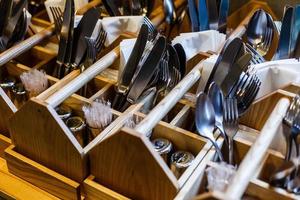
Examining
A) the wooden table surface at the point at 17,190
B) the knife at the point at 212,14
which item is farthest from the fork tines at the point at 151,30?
the wooden table surface at the point at 17,190

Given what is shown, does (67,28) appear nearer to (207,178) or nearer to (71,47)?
(71,47)

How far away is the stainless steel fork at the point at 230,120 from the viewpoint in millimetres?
643

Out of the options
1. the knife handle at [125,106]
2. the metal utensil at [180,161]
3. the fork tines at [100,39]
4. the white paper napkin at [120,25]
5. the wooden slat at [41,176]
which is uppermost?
the white paper napkin at [120,25]

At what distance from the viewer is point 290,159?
23.6 inches

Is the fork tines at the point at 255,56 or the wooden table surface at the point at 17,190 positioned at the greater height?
the fork tines at the point at 255,56

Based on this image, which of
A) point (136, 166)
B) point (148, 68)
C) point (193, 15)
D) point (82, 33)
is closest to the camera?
point (136, 166)

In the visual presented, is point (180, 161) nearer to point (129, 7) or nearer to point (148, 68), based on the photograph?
point (148, 68)

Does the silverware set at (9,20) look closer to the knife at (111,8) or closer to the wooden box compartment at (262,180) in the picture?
the knife at (111,8)

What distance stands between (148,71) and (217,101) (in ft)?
0.41

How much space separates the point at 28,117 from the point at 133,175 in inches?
7.4

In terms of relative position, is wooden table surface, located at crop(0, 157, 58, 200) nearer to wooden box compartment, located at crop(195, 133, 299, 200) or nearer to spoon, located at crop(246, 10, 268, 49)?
wooden box compartment, located at crop(195, 133, 299, 200)

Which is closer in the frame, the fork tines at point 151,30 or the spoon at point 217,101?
the spoon at point 217,101

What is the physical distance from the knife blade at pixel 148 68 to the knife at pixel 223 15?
0.81 ft

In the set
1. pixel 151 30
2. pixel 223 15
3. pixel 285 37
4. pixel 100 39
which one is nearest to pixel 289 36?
pixel 285 37
